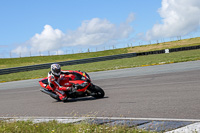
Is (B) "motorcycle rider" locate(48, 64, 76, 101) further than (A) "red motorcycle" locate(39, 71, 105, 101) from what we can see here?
Yes

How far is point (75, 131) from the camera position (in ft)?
17.3

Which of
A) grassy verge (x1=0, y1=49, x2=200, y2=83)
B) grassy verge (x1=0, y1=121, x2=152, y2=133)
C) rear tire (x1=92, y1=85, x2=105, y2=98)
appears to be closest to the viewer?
grassy verge (x1=0, y1=121, x2=152, y2=133)

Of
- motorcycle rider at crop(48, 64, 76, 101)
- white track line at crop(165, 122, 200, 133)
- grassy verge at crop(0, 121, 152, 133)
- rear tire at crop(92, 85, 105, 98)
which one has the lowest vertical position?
grassy verge at crop(0, 121, 152, 133)

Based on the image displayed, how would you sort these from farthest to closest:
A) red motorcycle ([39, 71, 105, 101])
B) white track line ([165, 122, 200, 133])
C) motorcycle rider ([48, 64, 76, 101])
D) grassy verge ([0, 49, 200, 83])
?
1. grassy verge ([0, 49, 200, 83])
2. motorcycle rider ([48, 64, 76, 101])
3. red motorcycle ([39, 71, 105, 101])
4. white track line ([165, 122, 200, 133])

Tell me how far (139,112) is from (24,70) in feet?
103

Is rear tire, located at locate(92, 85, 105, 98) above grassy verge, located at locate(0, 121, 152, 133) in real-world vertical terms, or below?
above

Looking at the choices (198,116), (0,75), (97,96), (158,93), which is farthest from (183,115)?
(0,75)

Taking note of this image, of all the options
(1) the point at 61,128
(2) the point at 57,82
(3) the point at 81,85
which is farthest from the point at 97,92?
(1) the point at 61,128

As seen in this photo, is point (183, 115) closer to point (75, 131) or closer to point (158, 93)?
point (75, 131)

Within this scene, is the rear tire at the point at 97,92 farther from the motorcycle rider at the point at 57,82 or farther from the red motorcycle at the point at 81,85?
the motorcycle rider at the point at 57,82

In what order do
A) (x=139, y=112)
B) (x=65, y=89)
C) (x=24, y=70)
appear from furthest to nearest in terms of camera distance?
(x=24, y=70), (x=65, y=89), (x=139, y=112)

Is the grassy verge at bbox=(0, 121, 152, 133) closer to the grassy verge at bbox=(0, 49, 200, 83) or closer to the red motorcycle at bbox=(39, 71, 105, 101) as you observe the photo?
the red motorcycle at bbox=(39, 71, 105, 101)

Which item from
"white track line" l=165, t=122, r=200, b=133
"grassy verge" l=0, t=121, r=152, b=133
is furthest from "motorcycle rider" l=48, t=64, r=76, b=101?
"white track line" l=165, t=122, r=200, b=133

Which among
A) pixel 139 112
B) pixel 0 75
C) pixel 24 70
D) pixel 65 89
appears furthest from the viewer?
pixel 24 70
